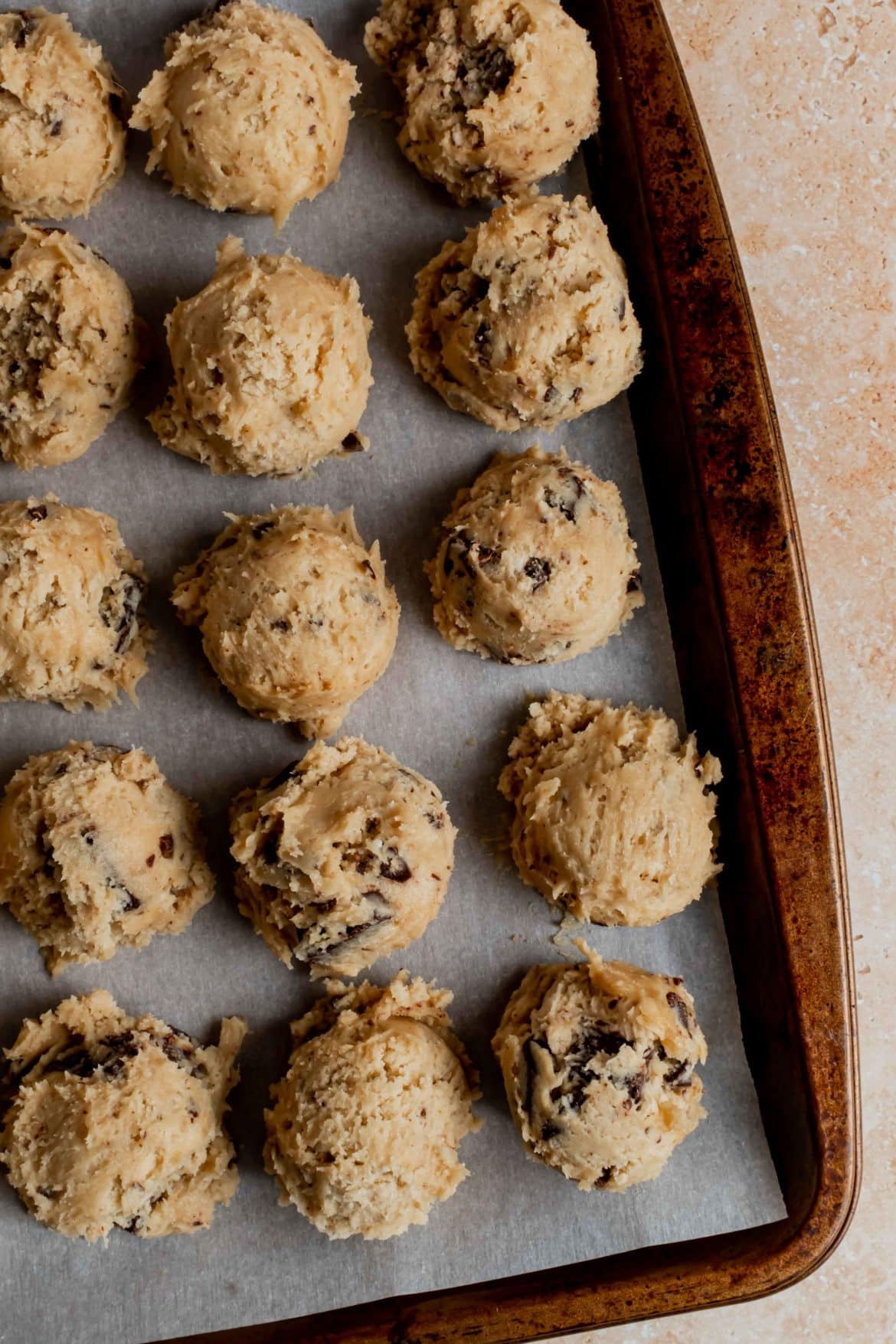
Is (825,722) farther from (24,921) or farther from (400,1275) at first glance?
(24,921)

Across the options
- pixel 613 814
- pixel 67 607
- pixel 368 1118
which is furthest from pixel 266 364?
pixel 368 1118

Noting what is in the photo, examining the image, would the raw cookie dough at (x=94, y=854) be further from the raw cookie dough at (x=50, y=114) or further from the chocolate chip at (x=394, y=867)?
the raw cookie dough at (x=50, y=114)

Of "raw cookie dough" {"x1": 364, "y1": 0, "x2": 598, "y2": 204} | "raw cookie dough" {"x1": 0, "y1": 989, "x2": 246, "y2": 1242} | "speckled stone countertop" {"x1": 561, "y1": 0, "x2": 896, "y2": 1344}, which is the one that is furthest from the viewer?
"speckled stone countertop" {"x1": 561, "y1": 0, "x2": 896, "y2": 1344}

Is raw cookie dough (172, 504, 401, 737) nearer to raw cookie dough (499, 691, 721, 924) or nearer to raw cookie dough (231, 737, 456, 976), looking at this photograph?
raw cookie dough (231, 737, 456, 976)

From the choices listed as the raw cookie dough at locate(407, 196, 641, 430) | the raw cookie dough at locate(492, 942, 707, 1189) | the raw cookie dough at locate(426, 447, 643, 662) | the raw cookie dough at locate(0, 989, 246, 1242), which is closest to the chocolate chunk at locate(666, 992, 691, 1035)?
the raw cookie dough at locate(492, 942, 707, 1189)

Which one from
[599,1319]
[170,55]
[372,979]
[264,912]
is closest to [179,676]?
[264,912]
